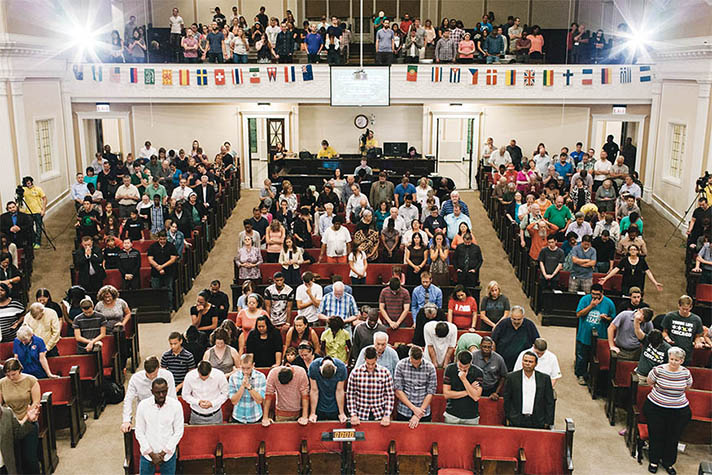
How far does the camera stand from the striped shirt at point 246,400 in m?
7.39

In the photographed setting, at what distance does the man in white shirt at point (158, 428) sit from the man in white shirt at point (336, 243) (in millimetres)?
5867

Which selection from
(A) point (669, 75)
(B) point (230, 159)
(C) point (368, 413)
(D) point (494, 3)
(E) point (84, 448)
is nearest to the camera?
(C) point (368, 413)

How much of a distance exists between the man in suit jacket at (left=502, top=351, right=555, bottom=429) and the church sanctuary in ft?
0.07

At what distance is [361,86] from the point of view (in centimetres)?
1861

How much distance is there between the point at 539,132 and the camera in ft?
72.6

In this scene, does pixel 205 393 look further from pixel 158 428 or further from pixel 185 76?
pixel 185 76

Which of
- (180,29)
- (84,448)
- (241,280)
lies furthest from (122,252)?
(180,29)

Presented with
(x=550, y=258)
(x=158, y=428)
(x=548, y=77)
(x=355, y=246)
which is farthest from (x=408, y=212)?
(x=158, y=428)

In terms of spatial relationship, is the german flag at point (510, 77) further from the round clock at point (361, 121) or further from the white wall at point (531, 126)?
the round clock at point (361, 121)

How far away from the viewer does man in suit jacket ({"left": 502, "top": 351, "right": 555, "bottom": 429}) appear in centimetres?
733

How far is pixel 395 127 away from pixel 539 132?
173 inches

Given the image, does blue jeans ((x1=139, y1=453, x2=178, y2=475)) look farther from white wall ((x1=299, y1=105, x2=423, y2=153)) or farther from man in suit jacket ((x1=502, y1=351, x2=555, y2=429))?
white wall ((x1=299, y1=105, x2=423, y2=153))

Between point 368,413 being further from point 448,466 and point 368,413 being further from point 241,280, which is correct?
point 241,280

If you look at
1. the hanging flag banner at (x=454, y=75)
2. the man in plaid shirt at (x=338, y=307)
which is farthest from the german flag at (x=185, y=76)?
the man in plaid shirt at (x=338, y=307)
